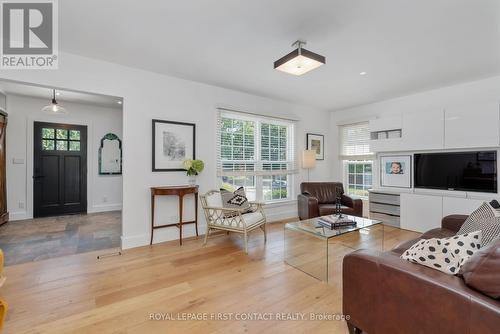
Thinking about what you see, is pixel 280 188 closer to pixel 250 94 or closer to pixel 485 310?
pixel 250 94

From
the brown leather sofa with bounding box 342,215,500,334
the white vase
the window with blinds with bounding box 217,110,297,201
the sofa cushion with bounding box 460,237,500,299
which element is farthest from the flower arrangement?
the sofa cushion with bounding box 460,237,500,299

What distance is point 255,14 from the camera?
6.81ft

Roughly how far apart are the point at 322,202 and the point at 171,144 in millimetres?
3094

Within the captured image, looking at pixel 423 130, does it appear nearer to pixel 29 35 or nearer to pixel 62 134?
pixel 29 35

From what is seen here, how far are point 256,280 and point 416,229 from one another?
3.25m

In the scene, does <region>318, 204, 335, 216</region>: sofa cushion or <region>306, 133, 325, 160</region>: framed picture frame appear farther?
<region>306, 133, 325, 160</region>: framed picture frame

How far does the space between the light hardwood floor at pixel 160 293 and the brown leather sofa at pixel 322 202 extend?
1.37 meters

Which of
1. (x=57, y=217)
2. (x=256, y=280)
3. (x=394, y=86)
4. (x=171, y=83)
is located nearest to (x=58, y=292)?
(x=256, y=280)

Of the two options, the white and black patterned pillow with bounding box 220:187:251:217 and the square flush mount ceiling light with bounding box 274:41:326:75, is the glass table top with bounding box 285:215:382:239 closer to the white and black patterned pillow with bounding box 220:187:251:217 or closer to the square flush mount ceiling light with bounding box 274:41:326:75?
the white and black patterned pillow with bounding box 220:187:251:217

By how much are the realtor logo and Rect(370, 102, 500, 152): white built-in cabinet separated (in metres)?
5.03

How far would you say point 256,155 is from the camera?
4.60 meters

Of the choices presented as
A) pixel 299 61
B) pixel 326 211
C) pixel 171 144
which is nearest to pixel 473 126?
pixel 326 211

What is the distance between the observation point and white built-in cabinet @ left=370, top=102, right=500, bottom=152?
10.8 feet

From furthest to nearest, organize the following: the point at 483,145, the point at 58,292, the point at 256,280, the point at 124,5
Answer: the point at 483,145
the point at 256,280
the point at 58,292
the point at 124,5
